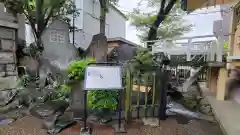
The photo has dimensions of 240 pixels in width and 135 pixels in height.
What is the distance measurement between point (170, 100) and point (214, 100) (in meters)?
1.08

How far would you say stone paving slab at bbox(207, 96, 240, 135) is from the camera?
9.50ft

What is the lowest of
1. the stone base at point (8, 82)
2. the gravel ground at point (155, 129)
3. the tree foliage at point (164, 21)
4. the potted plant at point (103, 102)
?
the gravel ground at point (155, 129)

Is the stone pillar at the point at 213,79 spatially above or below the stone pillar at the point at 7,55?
below

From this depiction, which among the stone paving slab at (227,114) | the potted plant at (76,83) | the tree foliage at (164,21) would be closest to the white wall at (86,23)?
the tree foliage at (164,21)

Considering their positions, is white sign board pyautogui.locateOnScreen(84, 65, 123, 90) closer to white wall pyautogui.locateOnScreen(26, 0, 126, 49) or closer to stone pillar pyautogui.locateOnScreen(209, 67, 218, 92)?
stone pillar pyautogui.locateOnScreen(209, 67, 218, 92)

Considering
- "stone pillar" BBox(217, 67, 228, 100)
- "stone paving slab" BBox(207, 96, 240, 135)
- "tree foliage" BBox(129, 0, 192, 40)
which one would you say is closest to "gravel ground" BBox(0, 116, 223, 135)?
"stone paving slab" BBox(207, 96, 240, 135)

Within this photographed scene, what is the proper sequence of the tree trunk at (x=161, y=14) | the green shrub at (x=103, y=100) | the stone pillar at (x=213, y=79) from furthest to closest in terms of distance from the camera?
the tree trunk at (x=161, y=14) < the stone pillar at (x=213, y=79) < the green shrub at (x=103, y=100)

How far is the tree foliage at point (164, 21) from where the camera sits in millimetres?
10500

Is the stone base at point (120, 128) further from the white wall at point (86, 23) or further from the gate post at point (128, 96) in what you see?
the white wall at point (86, 23)

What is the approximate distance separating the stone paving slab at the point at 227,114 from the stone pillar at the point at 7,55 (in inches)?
200

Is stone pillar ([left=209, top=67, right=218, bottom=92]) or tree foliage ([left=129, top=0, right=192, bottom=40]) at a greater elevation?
tree foliage ([left=129, top=0, right=192, bottom=40])

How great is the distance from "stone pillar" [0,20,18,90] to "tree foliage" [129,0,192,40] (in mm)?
7373

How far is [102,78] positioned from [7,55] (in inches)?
124

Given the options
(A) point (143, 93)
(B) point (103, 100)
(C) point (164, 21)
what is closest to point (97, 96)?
(B) point (103, 100)
